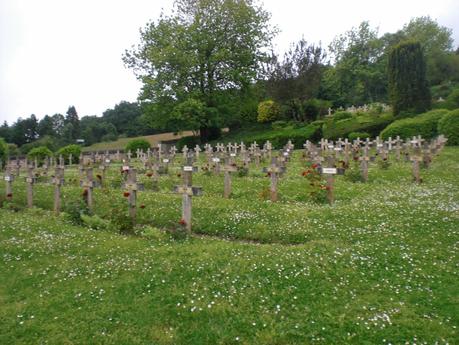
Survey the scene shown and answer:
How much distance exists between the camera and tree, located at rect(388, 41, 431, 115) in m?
35.7

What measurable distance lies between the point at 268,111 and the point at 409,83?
16296mm

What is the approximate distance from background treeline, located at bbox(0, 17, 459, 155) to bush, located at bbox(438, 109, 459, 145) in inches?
433

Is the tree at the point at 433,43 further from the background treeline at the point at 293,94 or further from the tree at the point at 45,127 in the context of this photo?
the tree at the point at 45,127

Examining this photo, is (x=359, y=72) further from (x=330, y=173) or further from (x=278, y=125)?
(x=330, y=173)

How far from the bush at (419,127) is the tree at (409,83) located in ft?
20.5

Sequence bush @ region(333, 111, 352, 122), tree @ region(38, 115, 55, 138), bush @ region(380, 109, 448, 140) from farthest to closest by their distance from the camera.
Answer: tree @ region(38, 115, 55, 138) → bush @ region(333, 111, 352, 122) → bush @ region(380, 109, 448, 140)

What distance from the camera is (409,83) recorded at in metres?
35.8

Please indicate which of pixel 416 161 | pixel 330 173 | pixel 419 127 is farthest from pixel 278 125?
pixel 330 173

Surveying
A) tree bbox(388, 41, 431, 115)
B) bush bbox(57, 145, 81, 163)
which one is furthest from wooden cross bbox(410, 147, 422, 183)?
bush bbox(57, 145, 81, 163)

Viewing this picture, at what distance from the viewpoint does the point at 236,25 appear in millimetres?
40000

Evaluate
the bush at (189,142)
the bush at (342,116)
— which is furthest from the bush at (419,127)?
the bush at (189,142)

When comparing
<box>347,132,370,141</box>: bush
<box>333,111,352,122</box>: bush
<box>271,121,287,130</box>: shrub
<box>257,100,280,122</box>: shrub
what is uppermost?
<box>257,100,280,122</box>: shrub

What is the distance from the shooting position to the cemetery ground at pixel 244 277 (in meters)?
4.99

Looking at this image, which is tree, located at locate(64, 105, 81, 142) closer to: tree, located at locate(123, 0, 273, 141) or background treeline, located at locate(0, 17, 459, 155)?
background treeline, located at locate(0, 17, 459, 155)
